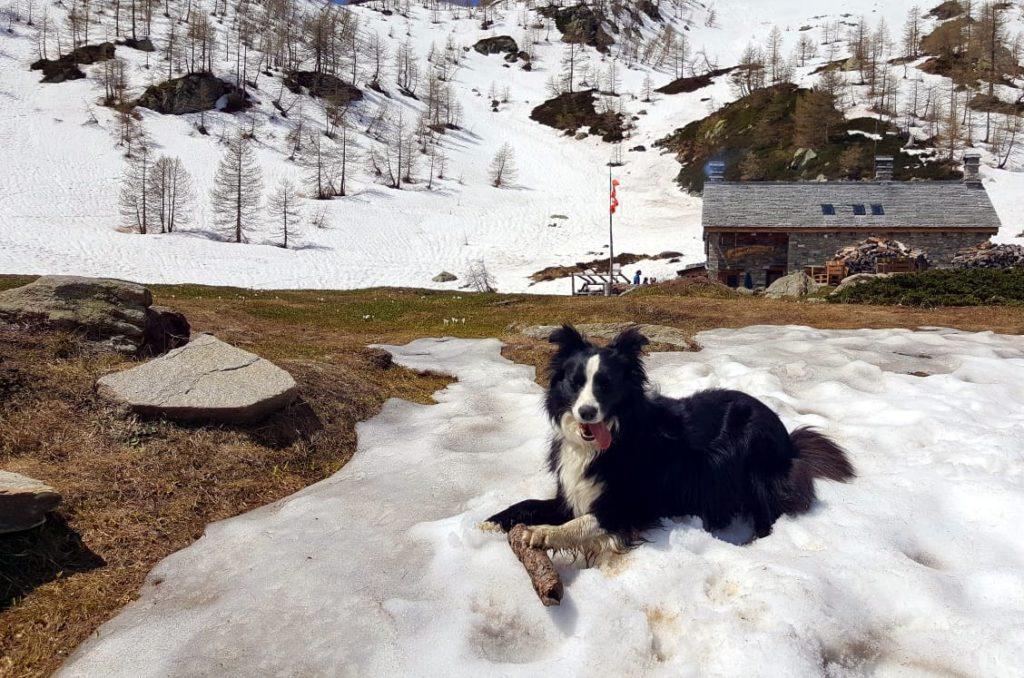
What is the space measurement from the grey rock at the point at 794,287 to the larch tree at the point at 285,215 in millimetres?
44433

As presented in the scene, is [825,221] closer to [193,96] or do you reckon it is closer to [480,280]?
[480,280]

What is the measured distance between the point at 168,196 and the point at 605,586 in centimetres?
6763

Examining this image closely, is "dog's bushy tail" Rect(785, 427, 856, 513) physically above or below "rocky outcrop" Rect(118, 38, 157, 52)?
below

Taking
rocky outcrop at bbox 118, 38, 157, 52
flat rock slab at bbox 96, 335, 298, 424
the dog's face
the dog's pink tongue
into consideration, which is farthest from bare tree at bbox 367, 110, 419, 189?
the dog's pink tongue

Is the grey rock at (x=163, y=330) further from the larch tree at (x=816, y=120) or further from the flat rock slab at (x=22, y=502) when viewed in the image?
the larch tree at (x=816, y=120)

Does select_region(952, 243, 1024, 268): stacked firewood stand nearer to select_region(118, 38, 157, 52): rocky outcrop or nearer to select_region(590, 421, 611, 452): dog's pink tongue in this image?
select_region(590, 421, 611, 452): dog's pink tongue

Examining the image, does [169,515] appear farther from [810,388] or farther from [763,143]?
[763,143]

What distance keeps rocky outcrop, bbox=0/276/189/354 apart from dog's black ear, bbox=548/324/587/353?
21.7ft

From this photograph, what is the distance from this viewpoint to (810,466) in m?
5.32

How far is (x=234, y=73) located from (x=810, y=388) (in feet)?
352

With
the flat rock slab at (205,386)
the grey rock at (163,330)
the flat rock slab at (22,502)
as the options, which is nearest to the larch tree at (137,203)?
the grey rock at (163,330)

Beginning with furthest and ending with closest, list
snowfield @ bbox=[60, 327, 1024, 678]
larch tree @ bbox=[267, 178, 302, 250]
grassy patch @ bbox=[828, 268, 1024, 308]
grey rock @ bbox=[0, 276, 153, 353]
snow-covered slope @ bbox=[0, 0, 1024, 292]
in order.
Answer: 1. larch tree @ bbox=[267, 178, 302, 250]
2. snow-covered slope @ bbox=[0, 0, 1024, 292]
3. grassy patch @ bbox=[828, 268, 1024, 308]
4. grey rock @ bbox=[0, 276, 153, 353]
5. snowfield @ bbox=[60, 327, 1024, 678]

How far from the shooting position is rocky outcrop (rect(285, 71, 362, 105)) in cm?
9875

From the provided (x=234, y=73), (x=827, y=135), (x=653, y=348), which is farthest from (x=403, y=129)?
(x=653, y=348)
